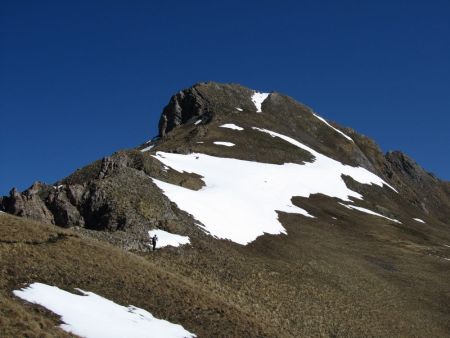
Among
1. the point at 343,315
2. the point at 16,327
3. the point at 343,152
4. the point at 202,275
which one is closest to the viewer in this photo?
the point at 16,327

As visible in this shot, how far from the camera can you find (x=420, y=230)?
91.9 metres

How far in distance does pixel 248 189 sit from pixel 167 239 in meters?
30.3

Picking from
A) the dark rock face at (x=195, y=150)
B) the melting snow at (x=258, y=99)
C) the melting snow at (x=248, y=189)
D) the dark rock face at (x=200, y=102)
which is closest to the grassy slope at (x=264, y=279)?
the melting snow at (x=248, y=189)

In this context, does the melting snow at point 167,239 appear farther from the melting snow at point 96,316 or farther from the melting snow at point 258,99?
the melting snow at point 258,99

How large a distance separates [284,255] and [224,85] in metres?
99.9

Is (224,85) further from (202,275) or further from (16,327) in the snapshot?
(16,327)

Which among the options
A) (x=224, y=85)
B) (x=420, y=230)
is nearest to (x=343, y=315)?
(x=420, y=230)

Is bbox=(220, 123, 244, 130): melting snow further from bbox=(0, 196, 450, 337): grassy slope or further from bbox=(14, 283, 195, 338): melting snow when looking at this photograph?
bbox=(14, 283, 195, 338): melting snow

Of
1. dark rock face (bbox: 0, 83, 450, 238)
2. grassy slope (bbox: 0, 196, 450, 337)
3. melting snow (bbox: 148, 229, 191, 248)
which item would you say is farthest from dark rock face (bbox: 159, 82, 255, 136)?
melting snow (bbox: 148, 229, 191, 248)

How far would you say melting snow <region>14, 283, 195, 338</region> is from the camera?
Answer: 21984 millimetres

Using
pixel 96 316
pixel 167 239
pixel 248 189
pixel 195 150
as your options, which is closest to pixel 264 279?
pixel 167 239

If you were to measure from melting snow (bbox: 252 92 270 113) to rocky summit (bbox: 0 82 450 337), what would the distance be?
107 feet

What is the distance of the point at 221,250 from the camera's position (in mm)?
46000

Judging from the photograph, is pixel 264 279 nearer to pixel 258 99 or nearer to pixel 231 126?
pixel 231 126
